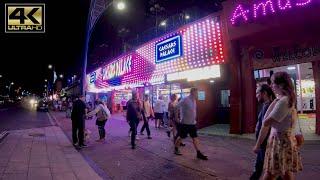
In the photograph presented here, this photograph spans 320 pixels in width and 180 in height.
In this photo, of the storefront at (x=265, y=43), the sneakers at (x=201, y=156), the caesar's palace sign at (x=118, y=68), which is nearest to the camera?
the sneakers at (x=201, y=156)

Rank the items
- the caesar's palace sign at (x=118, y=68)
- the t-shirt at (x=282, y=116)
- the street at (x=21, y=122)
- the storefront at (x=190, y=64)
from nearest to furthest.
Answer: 1. the t-shirt at (x=282, y=116)
2. the storefront at (x=190, y=64)
3. the street at (x=21, y=122)
4. the caesar's palace sign at (x=118, y=68)

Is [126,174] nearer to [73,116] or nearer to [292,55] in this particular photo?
[73,116]

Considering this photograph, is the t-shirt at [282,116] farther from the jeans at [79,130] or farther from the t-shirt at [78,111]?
the t-shirt at [78,111]

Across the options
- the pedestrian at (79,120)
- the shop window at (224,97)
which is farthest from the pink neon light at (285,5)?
the pedestrian at (79,120)

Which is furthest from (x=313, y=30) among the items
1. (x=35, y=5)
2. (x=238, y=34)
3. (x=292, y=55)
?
(x=35, y=5)

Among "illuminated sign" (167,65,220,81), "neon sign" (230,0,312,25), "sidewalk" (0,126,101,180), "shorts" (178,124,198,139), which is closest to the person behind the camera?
"sidewalk" (0,126,101,180)

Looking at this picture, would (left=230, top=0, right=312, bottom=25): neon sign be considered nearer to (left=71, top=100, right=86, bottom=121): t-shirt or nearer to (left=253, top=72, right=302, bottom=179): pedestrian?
(left=71, top=100, right=86, bottom=121): t-shirt

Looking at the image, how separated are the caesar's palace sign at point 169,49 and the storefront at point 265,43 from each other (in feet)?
11.7

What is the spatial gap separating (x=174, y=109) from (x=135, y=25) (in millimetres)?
25877

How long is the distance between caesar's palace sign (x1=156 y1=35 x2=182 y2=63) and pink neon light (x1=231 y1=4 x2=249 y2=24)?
4021 millimetres

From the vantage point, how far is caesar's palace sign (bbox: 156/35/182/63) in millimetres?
17141

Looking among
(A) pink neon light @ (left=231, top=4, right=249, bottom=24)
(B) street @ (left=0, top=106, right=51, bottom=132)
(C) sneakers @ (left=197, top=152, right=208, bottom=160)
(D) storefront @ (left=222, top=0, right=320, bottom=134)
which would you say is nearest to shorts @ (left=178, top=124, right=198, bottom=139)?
(C) sneakers @ (left=197, top=152, right=208, bottom=160)

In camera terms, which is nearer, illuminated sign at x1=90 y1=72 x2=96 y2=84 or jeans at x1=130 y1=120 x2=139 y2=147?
jeans at x1=130 y1=120 x2=139 y2=147

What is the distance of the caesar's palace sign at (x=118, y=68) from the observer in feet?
81.9
